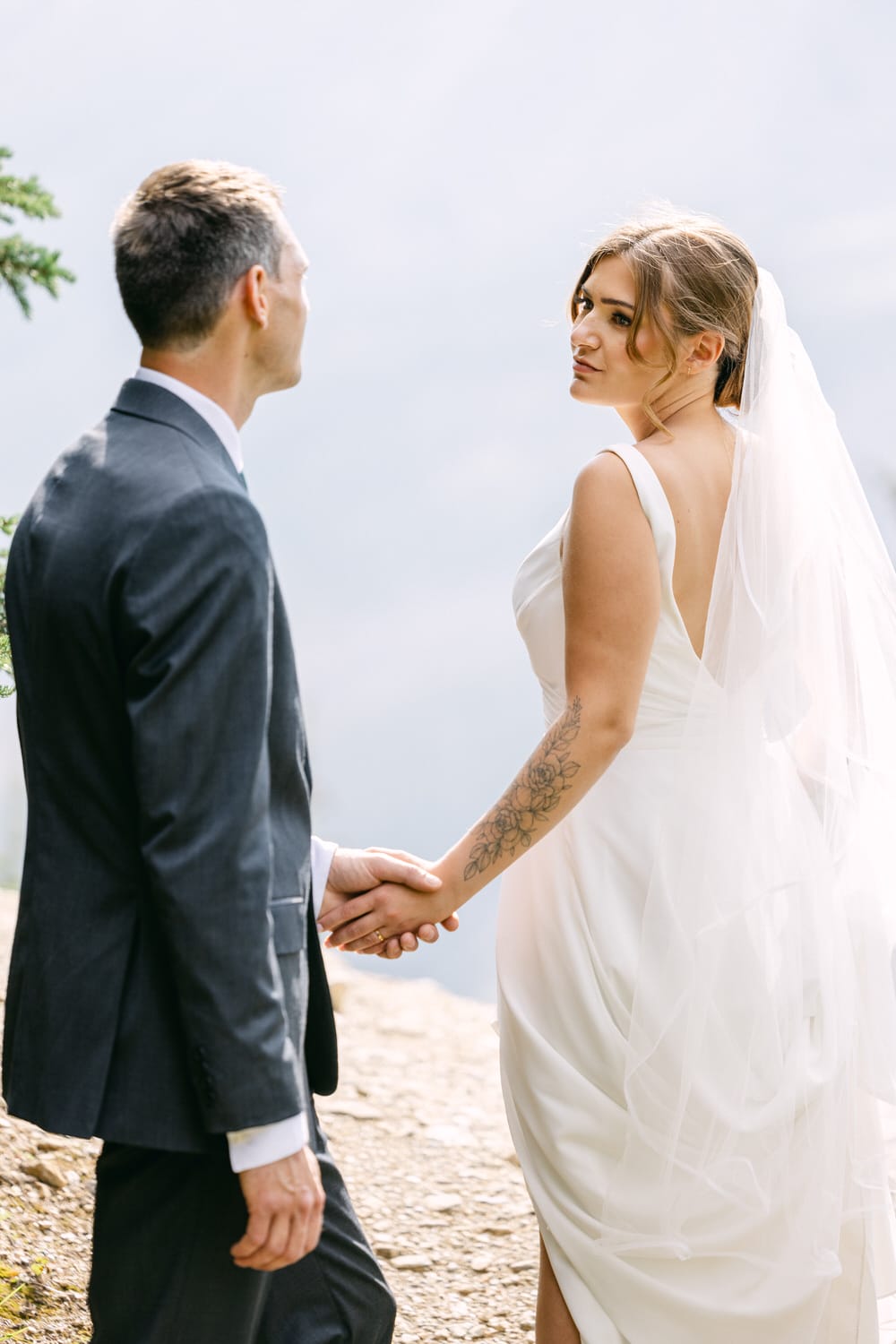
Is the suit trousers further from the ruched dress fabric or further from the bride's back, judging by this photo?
the bride's back

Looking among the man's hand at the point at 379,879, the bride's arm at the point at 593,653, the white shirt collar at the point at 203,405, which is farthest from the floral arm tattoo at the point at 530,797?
the white shirt collar at the point at 203,405

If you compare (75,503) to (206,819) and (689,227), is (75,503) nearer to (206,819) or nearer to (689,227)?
(206,819)

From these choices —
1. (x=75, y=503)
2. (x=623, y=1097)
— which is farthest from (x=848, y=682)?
(x=75, y=503)

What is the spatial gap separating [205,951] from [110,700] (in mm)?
376

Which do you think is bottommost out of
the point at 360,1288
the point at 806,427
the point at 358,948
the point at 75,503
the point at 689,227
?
the point at 360,1288

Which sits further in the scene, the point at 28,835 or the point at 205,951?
the point at 28,835

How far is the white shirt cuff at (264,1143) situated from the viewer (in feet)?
6.20

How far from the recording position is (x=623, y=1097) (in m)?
2.83

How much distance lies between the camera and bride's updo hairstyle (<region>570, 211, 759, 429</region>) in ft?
9.68

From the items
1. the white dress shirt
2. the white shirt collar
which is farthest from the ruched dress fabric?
the white shirt collar

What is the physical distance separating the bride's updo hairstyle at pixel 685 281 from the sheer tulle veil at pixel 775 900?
2.9 inches

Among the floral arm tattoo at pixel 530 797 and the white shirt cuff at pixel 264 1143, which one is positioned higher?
the floral arm tattoo at pixel 530 797

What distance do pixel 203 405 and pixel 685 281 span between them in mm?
1306

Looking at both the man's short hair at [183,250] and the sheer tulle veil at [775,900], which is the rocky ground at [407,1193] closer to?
the sheer tulle veil at [775,900]
